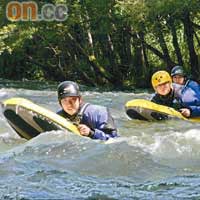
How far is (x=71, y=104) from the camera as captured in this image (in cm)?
757

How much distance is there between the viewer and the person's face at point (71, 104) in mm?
7469

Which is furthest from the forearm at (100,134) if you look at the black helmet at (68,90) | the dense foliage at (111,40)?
the dense foliage at (111,40)

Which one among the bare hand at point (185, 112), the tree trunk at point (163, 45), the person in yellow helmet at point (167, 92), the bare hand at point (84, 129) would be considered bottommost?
the bare hand at point (185, 112)

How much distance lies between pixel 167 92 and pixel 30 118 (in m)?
3.56

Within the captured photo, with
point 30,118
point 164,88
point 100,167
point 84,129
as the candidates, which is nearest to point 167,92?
point 164,88

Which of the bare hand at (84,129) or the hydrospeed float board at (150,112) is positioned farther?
the hydrospeed float board at (150,112)

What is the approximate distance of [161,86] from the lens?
419 inches

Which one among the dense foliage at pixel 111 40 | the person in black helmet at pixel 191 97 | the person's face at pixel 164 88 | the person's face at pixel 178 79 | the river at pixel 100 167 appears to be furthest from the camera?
the dense foliage at pixel 111 40

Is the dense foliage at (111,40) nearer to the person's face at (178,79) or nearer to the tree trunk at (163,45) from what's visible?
the tree trunk at (163,45)

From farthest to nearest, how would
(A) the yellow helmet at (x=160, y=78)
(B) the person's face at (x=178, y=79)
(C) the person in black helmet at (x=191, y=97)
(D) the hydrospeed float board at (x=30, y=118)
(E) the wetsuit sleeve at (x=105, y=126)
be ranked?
(B) the person's face at (x=178, y=79)
(C) the person in black helmet at (x=191, y=97)
(A) the yellow helmet at (x=160, y=78)
(D) the hydrospeed float board at (x=30, y=118)
(E) the wetsuit sleeve at (x=105, y=126)

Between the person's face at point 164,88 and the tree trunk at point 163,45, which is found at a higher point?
the tree trunk at point 163,45

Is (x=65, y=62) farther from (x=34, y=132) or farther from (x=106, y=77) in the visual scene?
(x=34, y=132)

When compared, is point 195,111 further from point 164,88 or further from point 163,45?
point 163,45

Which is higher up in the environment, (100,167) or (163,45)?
(163,45)
